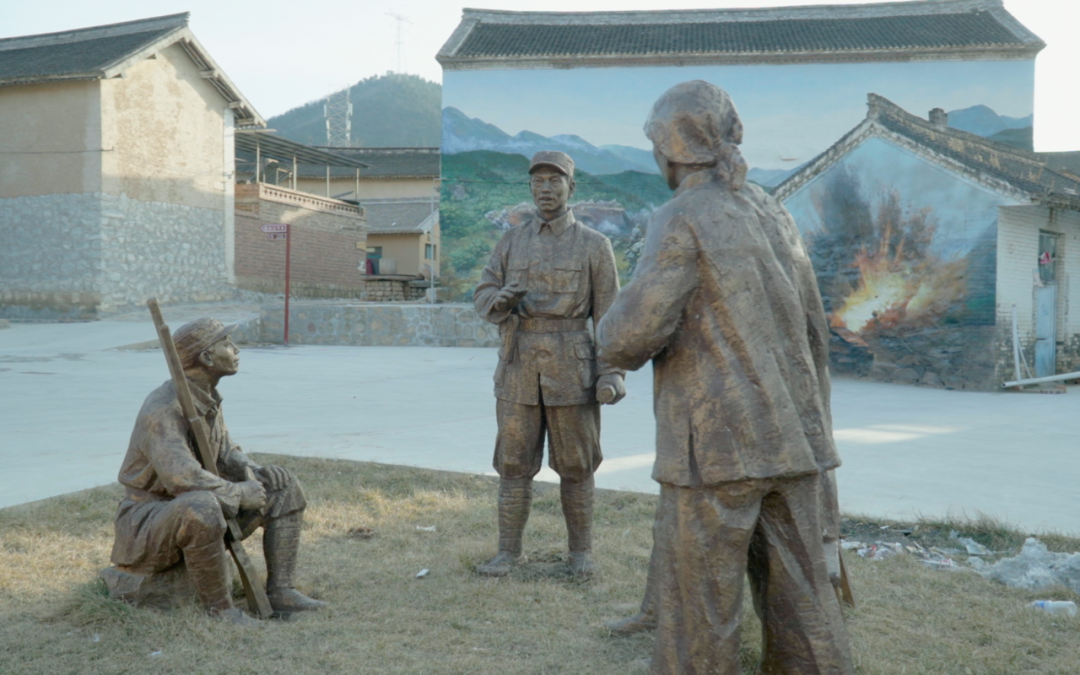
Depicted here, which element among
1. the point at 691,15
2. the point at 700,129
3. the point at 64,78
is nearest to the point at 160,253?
the point at 64,78

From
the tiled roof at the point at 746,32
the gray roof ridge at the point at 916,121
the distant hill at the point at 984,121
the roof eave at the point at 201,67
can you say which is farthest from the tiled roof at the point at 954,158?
the roof eave at the point at 201,67

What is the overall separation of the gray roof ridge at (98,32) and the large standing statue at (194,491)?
2226 centimetres

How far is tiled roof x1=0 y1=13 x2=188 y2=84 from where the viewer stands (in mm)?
21047

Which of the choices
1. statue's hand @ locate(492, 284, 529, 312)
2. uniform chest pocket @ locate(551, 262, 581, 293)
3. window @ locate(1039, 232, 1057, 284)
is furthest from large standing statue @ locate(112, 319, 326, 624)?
window @ locate(1039, 232, 1057, 284)

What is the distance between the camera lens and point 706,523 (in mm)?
2518

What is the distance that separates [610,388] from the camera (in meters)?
4.16

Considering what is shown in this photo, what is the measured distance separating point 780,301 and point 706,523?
Result: 0.67m

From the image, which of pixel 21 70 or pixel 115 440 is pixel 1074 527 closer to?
pixel 115 440

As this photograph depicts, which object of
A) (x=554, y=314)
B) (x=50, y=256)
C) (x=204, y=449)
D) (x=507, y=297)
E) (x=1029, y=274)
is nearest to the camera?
(x=204, y=449)

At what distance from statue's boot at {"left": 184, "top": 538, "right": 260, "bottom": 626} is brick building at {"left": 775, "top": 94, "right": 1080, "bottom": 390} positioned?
13436 mm

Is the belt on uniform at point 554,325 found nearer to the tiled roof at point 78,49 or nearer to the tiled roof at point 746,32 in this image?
the tiled roof at point 78,49

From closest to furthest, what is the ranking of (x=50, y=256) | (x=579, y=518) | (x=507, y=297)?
(x=507, y=297) → (x=579, y=518) → (x=50, y=256)

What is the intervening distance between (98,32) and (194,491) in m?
24.7

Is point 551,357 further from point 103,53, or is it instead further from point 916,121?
point 103,53
